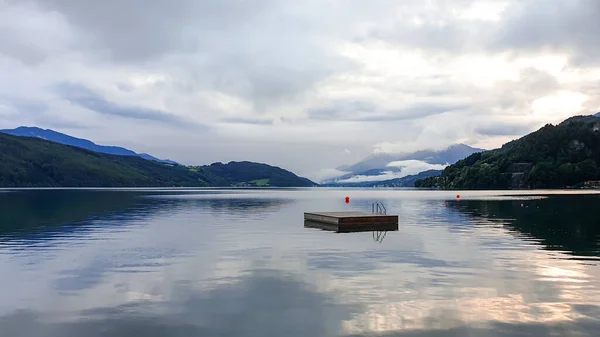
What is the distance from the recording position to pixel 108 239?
50562 mm

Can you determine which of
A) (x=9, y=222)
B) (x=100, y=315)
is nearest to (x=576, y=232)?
(x=100, y=315)

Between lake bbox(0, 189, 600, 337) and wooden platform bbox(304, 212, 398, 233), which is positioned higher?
wooden platform bbox(304, 212, 398, 233)

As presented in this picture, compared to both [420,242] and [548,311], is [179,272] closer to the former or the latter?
[548,311]

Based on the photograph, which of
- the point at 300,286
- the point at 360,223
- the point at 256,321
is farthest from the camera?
the point at 360,223

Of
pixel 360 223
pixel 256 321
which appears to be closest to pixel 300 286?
pixel 256 321

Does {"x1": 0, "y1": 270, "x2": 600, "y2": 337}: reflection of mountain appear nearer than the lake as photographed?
Yes

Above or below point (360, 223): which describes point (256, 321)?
below

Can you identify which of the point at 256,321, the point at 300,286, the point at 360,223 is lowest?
the point at 256,321

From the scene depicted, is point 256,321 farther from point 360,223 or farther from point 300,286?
point 360,223

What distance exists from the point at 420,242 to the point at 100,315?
3338 cm

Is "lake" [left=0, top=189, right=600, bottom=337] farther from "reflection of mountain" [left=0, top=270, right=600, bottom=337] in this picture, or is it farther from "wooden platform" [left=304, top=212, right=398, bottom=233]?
"wooden platform" [left=304, top=212, right=398, bottom=233]

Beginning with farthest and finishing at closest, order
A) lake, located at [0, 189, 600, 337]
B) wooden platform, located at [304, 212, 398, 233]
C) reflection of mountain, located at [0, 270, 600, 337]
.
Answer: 1. wooden platform, located at [304, 212, 398, 233]
2. lake, located at [0, 189, 600, 337]
3. reflection of mountain, located at [0, 270, 600, 337]

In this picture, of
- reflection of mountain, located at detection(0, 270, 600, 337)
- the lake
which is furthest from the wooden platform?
reflection of mountain, located at detection(0, 270, 600, 337)

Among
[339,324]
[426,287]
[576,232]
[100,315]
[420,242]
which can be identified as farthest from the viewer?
[576,232]
